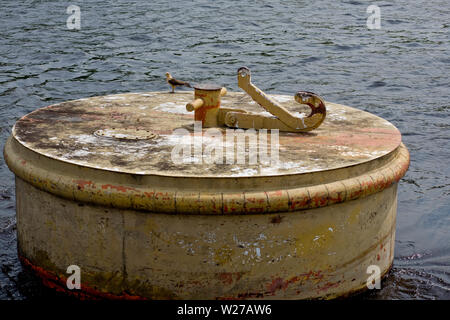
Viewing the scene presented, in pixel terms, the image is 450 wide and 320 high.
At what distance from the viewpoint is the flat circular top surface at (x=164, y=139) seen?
3039mm

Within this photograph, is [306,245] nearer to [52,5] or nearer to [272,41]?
[272,41]

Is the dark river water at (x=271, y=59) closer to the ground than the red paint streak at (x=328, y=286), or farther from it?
farther from it

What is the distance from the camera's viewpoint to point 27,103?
741cm

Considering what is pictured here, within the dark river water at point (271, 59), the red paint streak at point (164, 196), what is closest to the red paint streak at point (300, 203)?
the red paint streak at point (164, 196)

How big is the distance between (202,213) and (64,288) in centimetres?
87

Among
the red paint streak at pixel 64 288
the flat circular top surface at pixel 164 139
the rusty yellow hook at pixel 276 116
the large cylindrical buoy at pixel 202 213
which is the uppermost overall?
the rusty yellow hook at pixel 276 116

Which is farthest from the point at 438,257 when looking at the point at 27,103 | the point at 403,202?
the point at 27,103

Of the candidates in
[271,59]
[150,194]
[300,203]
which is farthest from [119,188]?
[271,59]

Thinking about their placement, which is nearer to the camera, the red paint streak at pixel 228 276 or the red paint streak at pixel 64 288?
the red paint streak at pixel 228 276

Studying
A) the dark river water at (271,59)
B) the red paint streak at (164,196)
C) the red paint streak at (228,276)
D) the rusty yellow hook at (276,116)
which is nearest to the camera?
the red paint streak at (164,196)

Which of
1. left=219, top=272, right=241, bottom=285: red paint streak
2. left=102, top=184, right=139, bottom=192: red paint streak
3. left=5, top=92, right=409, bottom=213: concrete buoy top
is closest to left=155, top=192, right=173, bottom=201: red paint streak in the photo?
left=5, top=92, right=409, bottom=213: concrete buoy top

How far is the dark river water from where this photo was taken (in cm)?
559

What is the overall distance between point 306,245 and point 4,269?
5.88ft

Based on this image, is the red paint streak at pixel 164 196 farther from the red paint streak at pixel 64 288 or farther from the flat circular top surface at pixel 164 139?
the red paint streak at pixel 64 288
